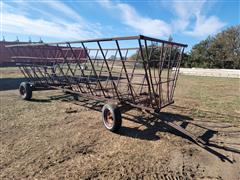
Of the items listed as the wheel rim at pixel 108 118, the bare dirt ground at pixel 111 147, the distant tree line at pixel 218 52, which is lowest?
the bare dirt ground at pixel 111 147

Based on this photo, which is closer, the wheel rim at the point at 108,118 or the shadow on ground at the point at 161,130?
the shadow on ground at the point at 161,130

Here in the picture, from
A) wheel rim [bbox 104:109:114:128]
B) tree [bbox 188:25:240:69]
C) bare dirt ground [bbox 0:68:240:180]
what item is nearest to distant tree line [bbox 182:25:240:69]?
tree [bbox 188:25:240:69]

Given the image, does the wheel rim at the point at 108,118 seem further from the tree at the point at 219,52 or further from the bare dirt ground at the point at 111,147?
the tree at the point at 219,52

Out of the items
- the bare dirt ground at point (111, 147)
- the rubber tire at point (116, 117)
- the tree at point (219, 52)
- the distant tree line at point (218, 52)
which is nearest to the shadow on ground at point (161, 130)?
A: the bare dirt ground at point (111, 147)

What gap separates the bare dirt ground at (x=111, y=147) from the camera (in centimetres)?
242

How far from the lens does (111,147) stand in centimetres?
305

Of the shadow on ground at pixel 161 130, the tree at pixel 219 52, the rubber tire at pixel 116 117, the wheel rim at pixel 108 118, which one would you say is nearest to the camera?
the shadow on ground at pixel 161 130

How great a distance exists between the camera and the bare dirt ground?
2418 mm

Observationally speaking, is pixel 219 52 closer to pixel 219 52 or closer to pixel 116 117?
pixel 219 52

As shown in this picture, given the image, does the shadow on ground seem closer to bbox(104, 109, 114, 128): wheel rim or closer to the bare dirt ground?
the bare dirt ground

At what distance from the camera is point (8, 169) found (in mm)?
2400

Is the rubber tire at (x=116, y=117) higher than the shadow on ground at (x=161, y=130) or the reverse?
higher

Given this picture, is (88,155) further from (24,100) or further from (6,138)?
(24,100)

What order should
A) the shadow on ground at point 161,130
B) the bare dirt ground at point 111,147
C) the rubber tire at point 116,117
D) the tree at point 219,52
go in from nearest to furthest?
the bare dirt ground at point 111,147
the shadow on ground at point 161,130
the rubber tire at point 116,117
the tree at point 219,52
